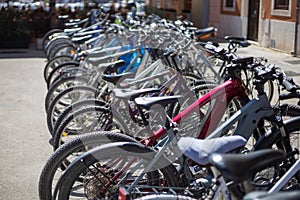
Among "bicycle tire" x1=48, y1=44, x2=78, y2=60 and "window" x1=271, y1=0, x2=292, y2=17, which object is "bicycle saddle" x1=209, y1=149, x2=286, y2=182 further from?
"window" x1=271, y1=0, x2=292, y2=17

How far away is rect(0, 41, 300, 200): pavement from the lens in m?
4.51

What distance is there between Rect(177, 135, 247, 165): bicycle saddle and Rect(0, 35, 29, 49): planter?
12.4 m

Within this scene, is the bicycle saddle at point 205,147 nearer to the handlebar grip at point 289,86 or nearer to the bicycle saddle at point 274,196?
the bicycle saddle at point 274,196

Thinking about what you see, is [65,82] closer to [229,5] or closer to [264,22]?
[264,22]

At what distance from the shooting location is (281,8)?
12.3 metres

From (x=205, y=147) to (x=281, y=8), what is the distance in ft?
34.2

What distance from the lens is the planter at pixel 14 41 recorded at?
14.1m

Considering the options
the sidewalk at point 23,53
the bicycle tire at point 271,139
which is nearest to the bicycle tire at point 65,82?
the bicycle tire at point 271,139

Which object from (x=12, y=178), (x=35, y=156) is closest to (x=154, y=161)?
(x=12, y=178)

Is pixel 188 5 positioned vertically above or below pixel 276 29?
above

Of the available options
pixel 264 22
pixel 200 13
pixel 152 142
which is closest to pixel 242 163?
pixel 152 142

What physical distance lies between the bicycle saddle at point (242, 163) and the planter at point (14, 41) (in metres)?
12.9

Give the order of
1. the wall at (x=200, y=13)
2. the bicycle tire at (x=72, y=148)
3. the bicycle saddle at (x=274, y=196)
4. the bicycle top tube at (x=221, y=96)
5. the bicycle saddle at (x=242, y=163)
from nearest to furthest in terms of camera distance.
Result: the bicycle saddle at (x=274, y=196), the bicycle saddle at (x=242, y=163), the bicycle tire at (x=72, y=148), the bicycle top tube at (x=221, y=96), the wall at (x=200, y=13)

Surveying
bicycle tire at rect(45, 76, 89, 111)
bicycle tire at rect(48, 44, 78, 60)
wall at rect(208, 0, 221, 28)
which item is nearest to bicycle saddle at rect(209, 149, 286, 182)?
bicycle tire at rect(45, 76, 89, 111)
